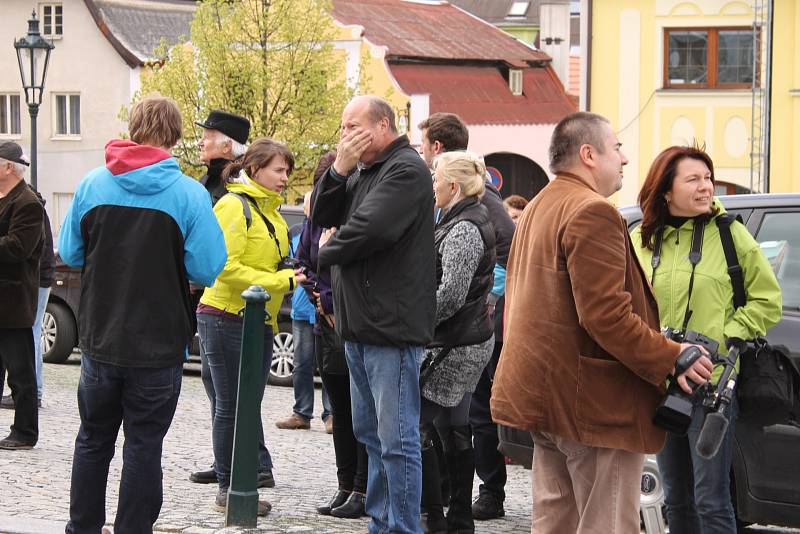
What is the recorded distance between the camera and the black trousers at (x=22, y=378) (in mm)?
9367

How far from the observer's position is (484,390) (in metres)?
8.35

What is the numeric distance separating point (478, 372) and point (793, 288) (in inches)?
61.0

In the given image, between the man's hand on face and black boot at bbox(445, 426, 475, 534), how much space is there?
1.69 m

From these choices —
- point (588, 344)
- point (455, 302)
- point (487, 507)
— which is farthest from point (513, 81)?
point (588, 344)

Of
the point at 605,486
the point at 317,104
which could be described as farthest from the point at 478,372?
the point at 317,104

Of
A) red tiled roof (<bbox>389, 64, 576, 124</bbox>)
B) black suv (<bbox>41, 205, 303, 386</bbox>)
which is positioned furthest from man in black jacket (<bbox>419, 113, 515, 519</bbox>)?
red tiled roof (<bbox>389, 64, 576, 124</bbox>)

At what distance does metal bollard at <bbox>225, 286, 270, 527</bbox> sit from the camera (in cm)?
696

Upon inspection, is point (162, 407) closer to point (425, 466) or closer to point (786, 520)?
point (425, 466)

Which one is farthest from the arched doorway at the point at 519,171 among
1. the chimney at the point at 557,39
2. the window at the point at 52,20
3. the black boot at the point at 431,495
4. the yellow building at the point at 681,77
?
the black boot at the point at 431,495

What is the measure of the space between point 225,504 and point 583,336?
3.05m

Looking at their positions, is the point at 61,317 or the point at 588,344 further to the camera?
the point at 61,317

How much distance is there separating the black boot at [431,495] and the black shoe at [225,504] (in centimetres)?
81

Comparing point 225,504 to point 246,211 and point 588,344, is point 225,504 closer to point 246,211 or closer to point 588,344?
point 246,211

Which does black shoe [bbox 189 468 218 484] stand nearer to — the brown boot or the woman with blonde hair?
the woman with blonde hair
